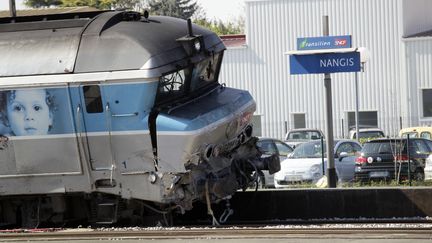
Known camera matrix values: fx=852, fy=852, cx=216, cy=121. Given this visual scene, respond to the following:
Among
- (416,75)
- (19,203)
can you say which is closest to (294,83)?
(416,75)

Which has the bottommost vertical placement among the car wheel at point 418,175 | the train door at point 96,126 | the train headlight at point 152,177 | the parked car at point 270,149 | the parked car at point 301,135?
the parked car at point 301,135

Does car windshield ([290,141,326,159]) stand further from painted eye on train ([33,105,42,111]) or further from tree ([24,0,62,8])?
tree ([24,0,62,8])

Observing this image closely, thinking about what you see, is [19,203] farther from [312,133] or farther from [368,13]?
[368,13]

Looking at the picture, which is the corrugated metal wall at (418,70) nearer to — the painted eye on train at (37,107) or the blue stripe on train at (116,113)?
the blue stripe on train at (116,113)

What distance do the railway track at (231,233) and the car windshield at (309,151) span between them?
1288cm

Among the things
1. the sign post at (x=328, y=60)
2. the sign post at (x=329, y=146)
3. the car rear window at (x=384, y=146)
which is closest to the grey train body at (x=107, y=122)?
the sign post at (x=329, y=146)

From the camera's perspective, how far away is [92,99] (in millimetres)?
11641

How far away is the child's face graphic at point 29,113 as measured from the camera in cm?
1170

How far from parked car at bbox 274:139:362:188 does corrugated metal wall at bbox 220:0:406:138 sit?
1813 centimetres

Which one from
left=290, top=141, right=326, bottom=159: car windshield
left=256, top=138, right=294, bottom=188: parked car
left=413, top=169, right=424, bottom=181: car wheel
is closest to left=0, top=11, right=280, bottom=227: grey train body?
left=413, top=169, right=424, bottom=181: car wheel

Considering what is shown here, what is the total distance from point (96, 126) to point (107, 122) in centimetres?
17

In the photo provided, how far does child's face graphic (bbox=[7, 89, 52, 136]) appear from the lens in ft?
38.4

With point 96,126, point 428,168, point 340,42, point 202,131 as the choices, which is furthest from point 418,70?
point 96,126

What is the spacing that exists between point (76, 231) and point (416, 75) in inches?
1303
